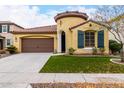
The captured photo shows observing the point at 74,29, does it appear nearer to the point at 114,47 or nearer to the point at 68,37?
the point at 68,37

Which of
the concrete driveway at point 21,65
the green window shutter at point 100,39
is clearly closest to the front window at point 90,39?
the green window shutter at point 100,39

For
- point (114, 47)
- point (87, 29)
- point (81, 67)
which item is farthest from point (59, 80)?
point (114, 47)

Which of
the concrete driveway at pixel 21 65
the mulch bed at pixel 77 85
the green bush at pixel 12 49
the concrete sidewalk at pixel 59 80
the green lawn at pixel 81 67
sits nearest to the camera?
the mulch bed at pixel 77 85

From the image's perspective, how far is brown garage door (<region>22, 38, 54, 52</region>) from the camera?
29.4 metres

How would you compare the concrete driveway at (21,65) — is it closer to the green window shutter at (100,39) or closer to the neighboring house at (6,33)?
the green window shutter at (100,39)

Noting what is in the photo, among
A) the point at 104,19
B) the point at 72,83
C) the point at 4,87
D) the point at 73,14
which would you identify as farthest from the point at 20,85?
the point at 73,14

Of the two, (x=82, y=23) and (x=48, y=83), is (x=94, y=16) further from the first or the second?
(x=48, y=83)

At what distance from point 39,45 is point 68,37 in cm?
488

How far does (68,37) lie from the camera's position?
26078 millimetres

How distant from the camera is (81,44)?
24.6 metres

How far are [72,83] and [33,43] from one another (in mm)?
19868

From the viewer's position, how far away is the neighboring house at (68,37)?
24.7 metres

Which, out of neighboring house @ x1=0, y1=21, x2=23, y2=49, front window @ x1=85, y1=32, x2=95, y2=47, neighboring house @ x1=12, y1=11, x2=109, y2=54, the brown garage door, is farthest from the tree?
neighboring house @ x1=0, y1=21, x2=23, y2=49

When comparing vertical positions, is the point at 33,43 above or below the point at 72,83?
above
